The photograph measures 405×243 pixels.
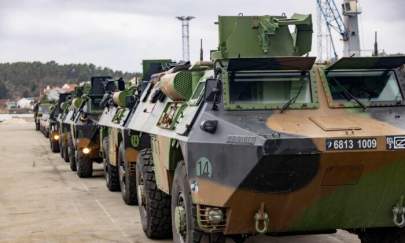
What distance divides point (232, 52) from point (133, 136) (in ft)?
8.24

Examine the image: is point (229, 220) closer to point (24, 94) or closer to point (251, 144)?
point (251, 144)

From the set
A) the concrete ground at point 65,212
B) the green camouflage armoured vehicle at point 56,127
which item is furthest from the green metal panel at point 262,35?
the green camouflage armoured vehicle at point 56,127

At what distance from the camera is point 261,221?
6.00m

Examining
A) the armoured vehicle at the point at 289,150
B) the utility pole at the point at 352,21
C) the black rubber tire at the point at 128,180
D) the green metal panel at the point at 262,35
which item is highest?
the utility pole at the point at 352,21

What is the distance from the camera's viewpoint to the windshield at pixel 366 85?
6.69 metres

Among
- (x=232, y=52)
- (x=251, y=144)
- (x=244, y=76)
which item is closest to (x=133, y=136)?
(x=232, y=52)

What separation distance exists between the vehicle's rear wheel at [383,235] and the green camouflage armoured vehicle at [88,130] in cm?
964

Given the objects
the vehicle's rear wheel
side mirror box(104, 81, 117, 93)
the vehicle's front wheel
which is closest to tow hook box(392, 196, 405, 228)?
the vehicle's rear wheel

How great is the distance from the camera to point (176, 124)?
7145mm

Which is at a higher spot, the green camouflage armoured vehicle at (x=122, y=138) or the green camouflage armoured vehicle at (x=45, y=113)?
the green camouflage armoured vehicle at (x=122, y=138)

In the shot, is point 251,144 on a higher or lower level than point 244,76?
lower

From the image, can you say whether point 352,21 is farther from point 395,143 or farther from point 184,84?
point 395,143

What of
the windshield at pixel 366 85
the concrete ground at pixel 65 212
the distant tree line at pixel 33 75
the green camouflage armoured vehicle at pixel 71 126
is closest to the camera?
the windshield at pixel 366 85

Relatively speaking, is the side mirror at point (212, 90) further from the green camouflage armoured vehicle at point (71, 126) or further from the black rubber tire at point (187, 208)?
the green camouflage armoured vehicle at point (71, 126)
